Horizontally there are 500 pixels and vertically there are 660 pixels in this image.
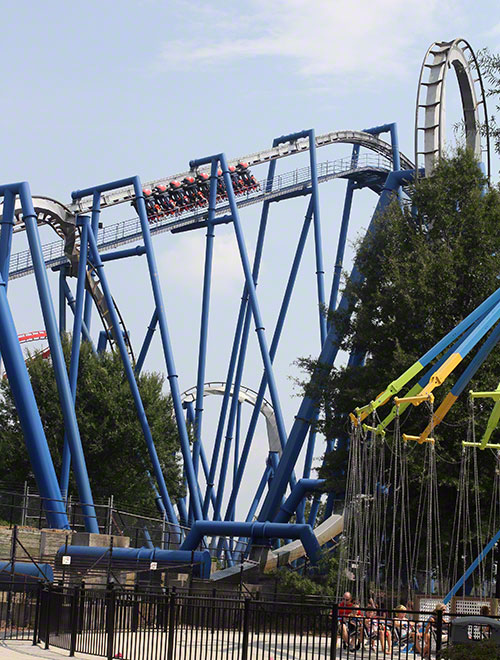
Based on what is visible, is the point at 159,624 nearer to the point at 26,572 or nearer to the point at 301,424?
the point at 26,572

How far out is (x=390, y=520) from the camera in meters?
22.4

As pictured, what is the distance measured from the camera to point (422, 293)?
23172mm

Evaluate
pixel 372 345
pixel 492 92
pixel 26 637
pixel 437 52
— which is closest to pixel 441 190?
pixel 372 345

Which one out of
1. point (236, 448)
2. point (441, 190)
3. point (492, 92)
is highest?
point (441, 190)

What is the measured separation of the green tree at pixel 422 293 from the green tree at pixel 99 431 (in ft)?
37.5

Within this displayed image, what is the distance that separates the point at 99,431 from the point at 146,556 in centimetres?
1018

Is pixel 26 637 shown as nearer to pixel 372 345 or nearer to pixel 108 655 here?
pixel 108 655

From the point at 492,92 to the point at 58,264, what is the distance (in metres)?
22.1

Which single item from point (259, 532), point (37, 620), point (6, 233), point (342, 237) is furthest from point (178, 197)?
point (37, 620)

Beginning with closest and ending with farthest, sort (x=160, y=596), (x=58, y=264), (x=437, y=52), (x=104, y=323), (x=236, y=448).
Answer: (x=160, y=596), (x=437, y=52), (x=58, y=264), (x=104, y=323), (x=236, y=448)

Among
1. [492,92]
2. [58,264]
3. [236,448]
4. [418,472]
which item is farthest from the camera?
[236,448]

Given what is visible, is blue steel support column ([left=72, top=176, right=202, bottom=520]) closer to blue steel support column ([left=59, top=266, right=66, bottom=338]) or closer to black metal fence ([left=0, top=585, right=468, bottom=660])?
blue steel support column ([left=59, top=266, right=66, bottom=338])

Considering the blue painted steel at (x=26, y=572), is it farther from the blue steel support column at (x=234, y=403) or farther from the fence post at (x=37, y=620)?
the blue steel support column at (x=234, y=403)

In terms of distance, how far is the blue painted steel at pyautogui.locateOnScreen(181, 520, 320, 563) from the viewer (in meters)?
24.7
